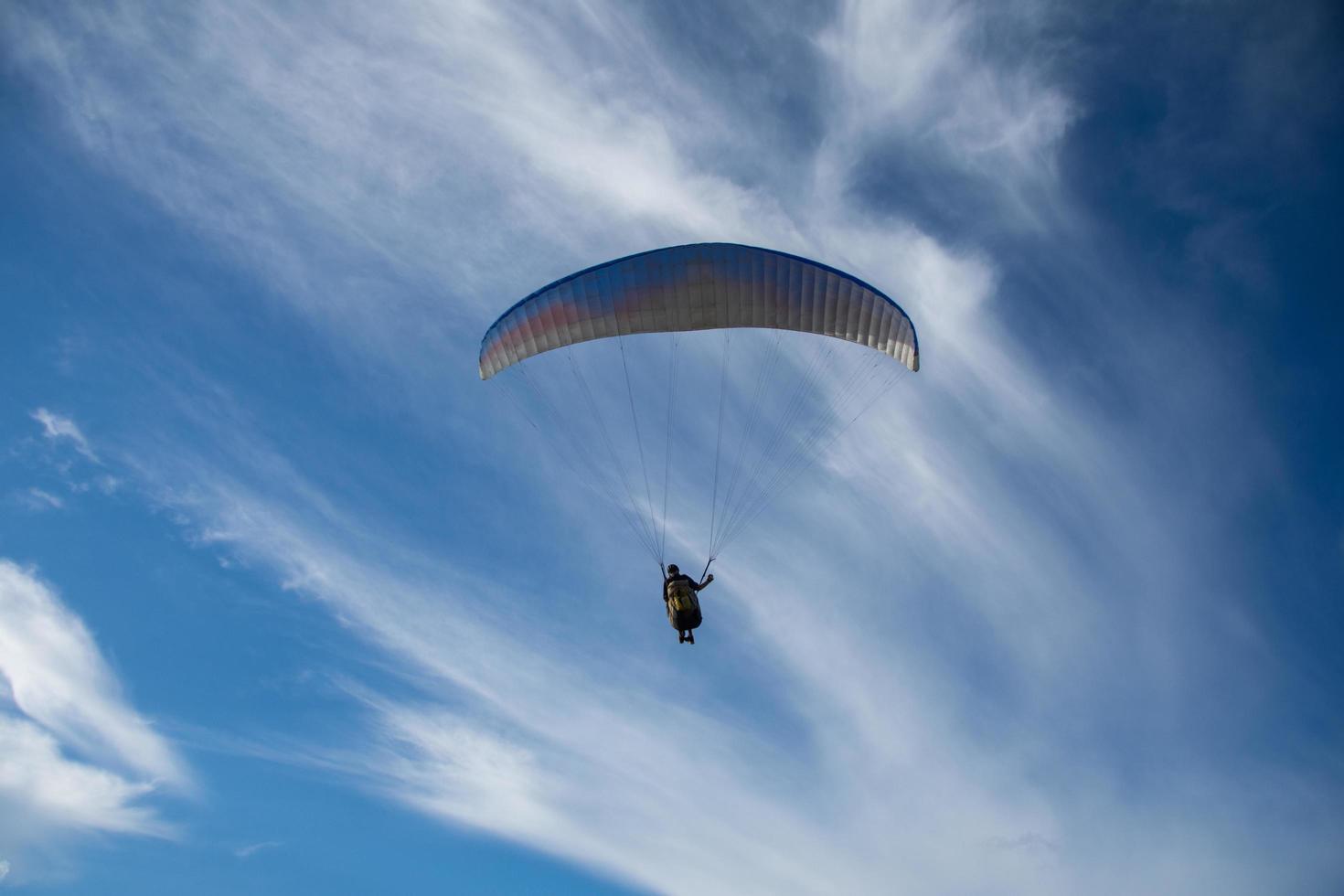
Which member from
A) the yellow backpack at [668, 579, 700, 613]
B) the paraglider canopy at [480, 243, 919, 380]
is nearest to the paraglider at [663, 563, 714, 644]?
the yellow backpack at [668, 579, 700, 613]

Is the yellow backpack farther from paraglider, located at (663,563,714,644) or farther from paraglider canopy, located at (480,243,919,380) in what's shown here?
paraglider canopy, located at (480,243,919,380)

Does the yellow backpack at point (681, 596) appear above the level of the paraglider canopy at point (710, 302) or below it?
below

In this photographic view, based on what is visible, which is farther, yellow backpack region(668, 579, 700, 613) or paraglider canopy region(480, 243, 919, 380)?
yellow backpack region(668, 579, 700, 613)

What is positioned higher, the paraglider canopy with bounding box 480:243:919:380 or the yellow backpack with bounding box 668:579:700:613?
the paraglider canopy with bounding box 480:243:919:380

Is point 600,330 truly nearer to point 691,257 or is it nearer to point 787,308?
point 691,257

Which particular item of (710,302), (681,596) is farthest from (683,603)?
(710,302)

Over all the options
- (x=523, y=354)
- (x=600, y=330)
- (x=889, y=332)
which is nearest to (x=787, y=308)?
(x=889, y=332)

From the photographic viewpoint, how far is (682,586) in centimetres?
2380

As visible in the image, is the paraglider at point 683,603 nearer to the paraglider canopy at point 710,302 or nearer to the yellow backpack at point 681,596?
the yellow backpack at point 681,596

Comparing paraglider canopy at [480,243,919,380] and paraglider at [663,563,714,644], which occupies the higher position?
paraglider canopy at [480,243,919,380]

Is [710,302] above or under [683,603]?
above

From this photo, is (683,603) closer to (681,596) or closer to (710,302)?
(681,596)

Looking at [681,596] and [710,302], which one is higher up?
[710,302]

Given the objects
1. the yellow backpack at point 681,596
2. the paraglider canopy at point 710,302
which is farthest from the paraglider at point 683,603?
the paraglider canopy at point 710,302
